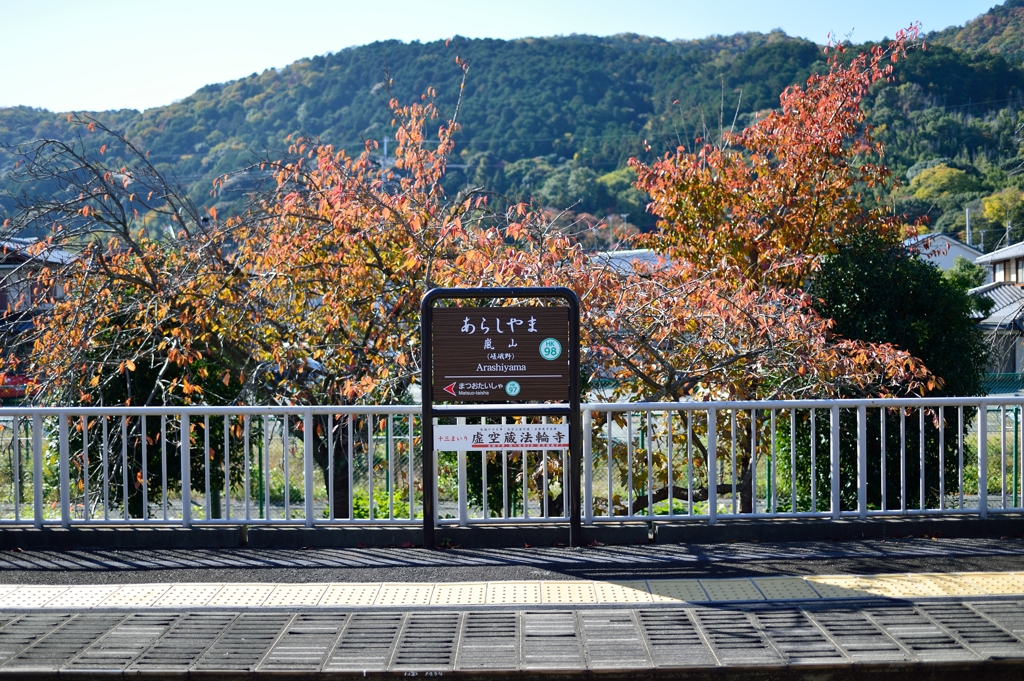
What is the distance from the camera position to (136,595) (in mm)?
5711

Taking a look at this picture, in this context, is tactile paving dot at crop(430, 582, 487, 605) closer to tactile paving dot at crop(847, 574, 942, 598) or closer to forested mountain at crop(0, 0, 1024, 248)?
tactile paving dot at crop(847, 574, 942, 598)

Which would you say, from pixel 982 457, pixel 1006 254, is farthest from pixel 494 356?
pixel 1006 254

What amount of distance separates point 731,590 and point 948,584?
140 cm

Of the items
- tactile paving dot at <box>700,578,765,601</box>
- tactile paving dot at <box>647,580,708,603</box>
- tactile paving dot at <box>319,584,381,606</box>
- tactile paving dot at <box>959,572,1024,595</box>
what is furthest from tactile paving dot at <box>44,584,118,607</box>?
tactile paving dot at <box>959,572,1024,595</box>

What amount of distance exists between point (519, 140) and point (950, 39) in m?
20.5

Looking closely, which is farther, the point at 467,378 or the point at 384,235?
the point at 384,235

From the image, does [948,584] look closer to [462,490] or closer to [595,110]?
[462,490]

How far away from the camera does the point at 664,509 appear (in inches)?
467

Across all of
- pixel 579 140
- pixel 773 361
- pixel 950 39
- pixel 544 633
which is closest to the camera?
pixel 544 633

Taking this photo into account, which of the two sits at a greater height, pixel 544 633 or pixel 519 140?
pixel 519 140

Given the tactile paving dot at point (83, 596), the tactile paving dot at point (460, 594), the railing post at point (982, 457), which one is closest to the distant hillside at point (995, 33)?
the railing post at point (982, 457)

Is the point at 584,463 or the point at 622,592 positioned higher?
the point at 584,463

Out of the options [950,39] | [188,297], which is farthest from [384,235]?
[950,39]

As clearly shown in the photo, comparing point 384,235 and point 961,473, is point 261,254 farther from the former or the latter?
point 961,473
